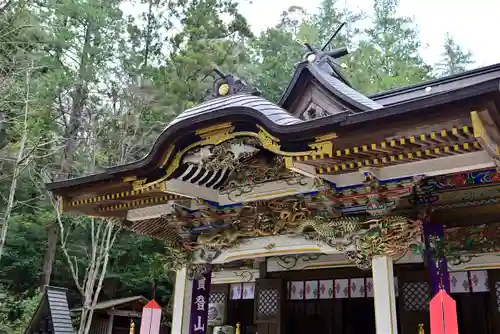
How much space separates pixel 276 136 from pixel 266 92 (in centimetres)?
1584

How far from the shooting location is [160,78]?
16625 mm

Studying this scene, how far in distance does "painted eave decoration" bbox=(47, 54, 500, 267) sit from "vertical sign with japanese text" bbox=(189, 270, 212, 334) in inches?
16.7

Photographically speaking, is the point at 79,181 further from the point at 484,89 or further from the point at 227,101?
the point at 484,89

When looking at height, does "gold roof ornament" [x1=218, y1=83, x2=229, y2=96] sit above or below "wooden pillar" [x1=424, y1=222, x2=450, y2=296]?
above

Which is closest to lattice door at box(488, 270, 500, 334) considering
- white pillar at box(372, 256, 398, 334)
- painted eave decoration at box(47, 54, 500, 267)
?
painted eave decoration at box(47, 54, 500, 267)

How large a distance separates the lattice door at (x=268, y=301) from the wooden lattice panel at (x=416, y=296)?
7.20 ft

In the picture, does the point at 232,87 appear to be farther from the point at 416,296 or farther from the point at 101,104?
the point at 101,104

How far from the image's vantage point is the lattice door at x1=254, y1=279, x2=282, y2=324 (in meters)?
7.75

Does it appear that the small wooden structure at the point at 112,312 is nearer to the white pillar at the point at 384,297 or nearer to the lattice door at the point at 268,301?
the lattice door at the point at 268,301

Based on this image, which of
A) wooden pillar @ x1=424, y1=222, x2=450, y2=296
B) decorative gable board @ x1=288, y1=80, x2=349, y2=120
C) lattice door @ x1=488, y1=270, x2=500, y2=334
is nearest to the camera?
wooden pillar @ x1=424, y1=222, x2=450, y2=296

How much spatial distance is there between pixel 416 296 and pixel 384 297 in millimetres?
1862

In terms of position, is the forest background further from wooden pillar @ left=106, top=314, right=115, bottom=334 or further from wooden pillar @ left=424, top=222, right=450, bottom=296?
wooden pillar @ left=424, top=222, right=450, bottom=296

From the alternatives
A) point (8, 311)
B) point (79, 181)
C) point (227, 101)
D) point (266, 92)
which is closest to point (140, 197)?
point (79, 181)

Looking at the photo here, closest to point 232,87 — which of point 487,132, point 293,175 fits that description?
point 293,175
